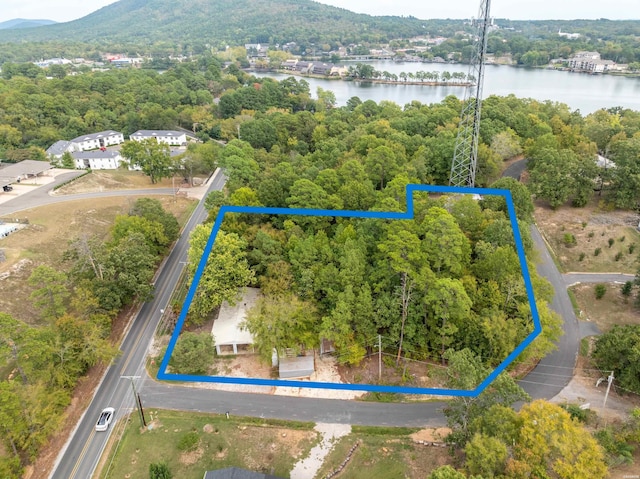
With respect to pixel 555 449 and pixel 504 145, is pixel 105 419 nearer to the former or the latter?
pixel 555 449

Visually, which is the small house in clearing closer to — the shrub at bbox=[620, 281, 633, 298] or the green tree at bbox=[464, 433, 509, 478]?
the green tree at bbox=[464, 433, 509, 478]

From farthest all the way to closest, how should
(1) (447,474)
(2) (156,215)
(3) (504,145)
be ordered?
(3) (504,145) < (2) (156,215) < (1) (447,474)

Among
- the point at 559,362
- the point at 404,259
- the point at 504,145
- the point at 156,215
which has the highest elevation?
the point at 504,145

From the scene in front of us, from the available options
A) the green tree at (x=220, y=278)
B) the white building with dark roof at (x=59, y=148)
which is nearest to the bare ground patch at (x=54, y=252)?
the green tree at (x=220, y=278)

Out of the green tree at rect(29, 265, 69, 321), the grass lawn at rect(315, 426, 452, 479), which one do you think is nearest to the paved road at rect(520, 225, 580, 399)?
the grass lawn at rect(315, 426, 452, 479)

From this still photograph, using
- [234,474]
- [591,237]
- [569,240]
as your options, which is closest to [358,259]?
[234,474]

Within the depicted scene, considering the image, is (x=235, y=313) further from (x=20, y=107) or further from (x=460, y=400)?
(x=20, y=107)
